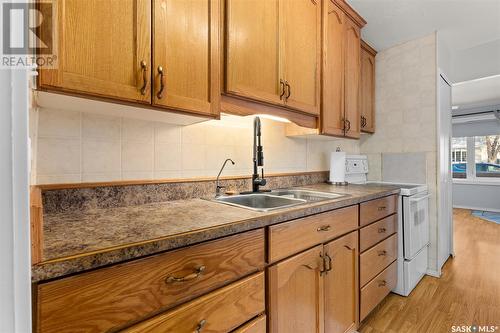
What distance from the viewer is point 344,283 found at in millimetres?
1373

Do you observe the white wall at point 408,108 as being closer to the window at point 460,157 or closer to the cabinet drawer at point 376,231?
the cabinet drawer at point 376,231

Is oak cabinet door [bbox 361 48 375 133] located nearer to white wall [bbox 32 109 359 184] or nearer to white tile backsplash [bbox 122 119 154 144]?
white wall [bbox 32 109 359 184]

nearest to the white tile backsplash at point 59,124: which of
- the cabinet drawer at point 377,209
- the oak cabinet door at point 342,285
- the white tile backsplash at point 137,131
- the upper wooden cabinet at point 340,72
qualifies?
the white tile backsplash at point 137,131

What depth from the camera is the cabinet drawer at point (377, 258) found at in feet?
5.10

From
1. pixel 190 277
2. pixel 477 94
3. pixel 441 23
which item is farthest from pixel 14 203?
pixel 477 94

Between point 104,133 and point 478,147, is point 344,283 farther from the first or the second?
point 478,147

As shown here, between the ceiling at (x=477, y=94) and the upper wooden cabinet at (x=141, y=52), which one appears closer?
the upper wooden cabinet at (x=141, y=52)

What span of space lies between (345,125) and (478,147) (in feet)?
19.2

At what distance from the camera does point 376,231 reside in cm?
170

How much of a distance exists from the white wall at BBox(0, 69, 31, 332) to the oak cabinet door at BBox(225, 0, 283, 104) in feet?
2.83

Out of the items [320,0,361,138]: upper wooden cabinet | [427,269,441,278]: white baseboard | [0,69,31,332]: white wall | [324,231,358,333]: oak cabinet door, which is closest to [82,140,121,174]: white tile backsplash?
[0,69,31,332]: white wall

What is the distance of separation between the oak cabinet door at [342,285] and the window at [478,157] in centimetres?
626

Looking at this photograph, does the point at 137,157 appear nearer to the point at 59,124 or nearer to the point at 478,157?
the point at 59,124

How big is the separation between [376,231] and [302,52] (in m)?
1.33
